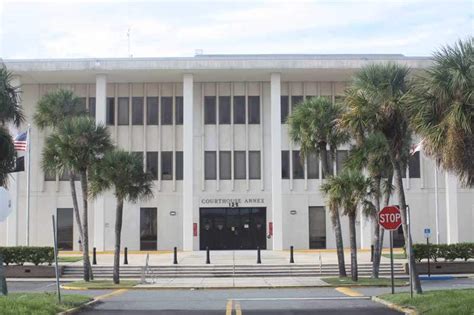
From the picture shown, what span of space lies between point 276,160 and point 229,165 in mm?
3656

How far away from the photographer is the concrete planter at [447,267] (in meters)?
32.4

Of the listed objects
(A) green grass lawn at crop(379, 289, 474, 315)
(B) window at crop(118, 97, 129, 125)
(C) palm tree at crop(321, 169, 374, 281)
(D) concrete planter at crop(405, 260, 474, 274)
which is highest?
(B) window at crop(118, 97, 129, 125)

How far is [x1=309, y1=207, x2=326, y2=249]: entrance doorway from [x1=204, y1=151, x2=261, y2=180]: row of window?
4.66 metres

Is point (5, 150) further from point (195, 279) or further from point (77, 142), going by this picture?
point (195, 279)

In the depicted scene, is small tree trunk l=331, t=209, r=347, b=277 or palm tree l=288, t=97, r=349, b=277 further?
small tree trunk l=331, t=209, r=347, b=277

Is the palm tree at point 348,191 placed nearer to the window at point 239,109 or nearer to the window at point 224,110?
the window at point 239,109

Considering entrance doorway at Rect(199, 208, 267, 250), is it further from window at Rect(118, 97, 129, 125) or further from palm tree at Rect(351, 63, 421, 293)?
palm tree at Rect(351, 63, 421, 293)

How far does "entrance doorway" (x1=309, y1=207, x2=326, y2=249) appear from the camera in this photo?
46.9 meters

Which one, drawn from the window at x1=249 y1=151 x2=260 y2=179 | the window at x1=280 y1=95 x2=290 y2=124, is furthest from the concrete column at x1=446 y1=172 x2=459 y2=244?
the window at x1=249 y1=151 x2=260 y2=179

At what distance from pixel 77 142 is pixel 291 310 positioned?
1313 cm

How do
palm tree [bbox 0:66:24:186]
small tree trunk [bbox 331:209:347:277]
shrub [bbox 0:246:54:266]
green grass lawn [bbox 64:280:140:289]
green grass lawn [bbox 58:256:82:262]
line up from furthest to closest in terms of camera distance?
green grass lawn [bbox 58:256:82:262] → shrub [bbox 0:246:54:266] → small tree trunk [bbox 331:209:347:277] → green grass lawn [bbox 64:280:140:289] → palm tree [bbox 0:66:24:186]

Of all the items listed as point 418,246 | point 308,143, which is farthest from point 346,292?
point 418,246

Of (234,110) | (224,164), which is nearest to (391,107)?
(224,164)

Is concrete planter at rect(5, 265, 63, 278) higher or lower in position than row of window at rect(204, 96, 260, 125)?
lower
